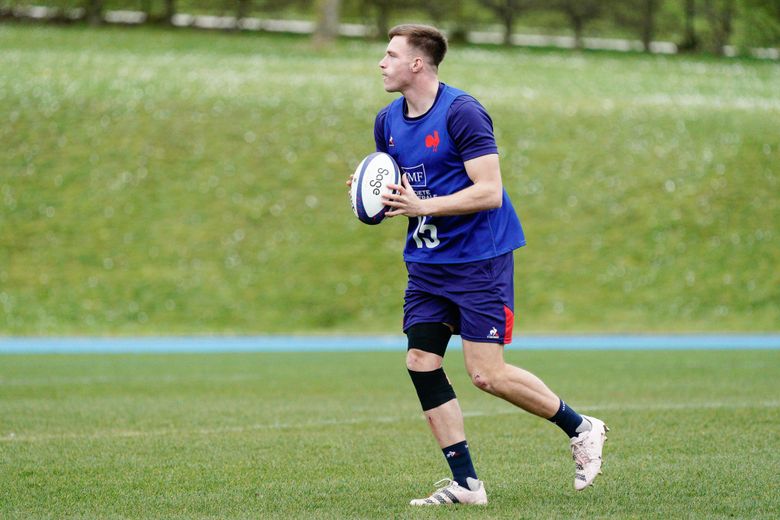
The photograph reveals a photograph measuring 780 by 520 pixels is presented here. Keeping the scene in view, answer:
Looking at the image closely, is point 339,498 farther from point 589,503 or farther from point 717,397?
point 717,397

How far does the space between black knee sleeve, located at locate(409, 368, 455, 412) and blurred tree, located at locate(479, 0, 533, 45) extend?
1611 inches

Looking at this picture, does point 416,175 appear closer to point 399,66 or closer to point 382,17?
point 399,66

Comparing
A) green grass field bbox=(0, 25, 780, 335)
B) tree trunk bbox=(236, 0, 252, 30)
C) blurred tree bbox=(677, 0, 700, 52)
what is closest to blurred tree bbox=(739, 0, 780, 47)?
blurred tree bbox=(677, 0, 700, 52)

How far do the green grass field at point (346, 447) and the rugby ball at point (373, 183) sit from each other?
1.46m

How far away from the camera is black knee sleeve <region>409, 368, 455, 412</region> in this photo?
579 centimetres

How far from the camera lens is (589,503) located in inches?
220

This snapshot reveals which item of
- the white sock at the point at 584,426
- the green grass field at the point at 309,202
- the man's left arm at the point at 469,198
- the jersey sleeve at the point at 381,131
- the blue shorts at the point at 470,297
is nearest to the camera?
the man's left arm at the point at 469,198

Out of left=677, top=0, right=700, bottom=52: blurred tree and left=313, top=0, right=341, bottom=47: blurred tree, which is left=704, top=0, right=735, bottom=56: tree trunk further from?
left=313, top=0, right=341, bottom=47: blurred tree

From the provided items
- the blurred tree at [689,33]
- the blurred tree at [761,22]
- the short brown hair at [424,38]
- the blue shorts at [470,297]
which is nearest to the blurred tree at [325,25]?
the blurred tree at [761,22]

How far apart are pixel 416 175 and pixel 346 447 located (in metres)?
2.41

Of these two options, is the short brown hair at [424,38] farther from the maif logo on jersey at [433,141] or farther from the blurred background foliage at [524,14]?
the blurred background foliage at [524,14]

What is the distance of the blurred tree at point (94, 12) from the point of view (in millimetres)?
43531

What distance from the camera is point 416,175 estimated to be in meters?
5.84

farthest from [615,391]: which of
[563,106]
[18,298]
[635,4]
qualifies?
[635,4]
